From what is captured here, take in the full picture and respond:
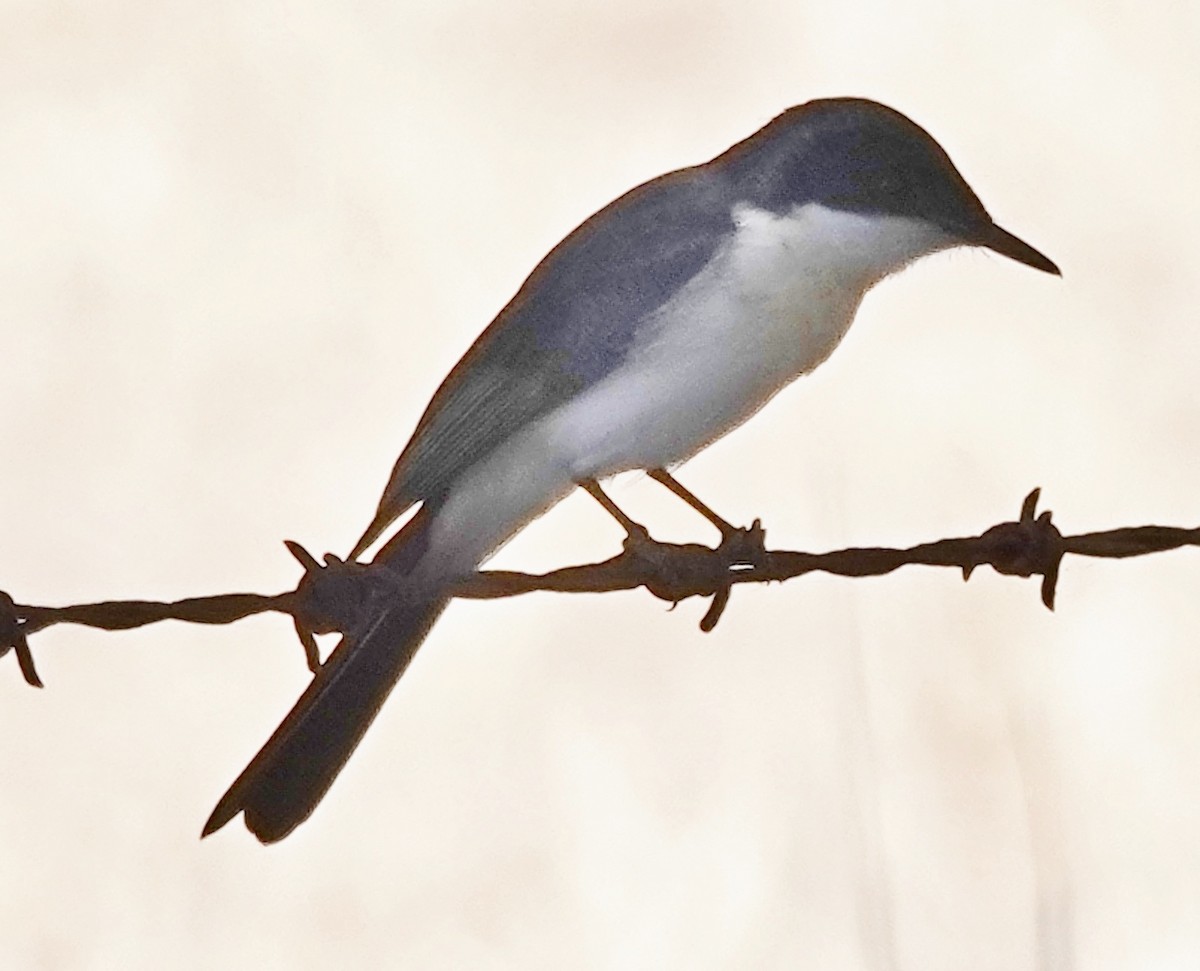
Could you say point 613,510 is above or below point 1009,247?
below

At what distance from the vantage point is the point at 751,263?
2.12 meters

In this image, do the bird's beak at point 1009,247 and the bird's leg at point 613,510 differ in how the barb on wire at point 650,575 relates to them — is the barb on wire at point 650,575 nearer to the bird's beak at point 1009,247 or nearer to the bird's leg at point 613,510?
the bird's leg at point 613,510

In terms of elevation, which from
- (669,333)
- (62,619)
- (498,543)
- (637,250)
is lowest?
(62,619)

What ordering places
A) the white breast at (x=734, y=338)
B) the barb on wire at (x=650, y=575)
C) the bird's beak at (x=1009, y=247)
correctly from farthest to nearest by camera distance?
the bird's beak at (x=1009, y=247)
the white breast at (x=734, y=338)
the barb on wire at (x=650, y=575)

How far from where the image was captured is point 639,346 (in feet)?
6.98

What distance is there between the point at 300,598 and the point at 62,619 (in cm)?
23

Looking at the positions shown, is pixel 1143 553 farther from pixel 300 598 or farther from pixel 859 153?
pixel 300 598

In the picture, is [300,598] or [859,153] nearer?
[300,598]

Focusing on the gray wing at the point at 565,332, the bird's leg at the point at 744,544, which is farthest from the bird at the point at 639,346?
the bird's leg at the point at 744,544


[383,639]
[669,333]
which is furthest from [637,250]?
[383,639]

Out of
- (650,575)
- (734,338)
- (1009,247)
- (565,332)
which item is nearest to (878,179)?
(1009,247)

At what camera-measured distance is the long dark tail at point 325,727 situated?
204 cm

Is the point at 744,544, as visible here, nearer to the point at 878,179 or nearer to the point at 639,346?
the point at 639,346

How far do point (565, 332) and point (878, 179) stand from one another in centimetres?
46
